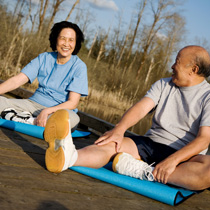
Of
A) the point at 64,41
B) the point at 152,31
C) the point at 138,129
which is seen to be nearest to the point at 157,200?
the point at 64,41

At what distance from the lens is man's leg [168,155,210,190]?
6.45ft

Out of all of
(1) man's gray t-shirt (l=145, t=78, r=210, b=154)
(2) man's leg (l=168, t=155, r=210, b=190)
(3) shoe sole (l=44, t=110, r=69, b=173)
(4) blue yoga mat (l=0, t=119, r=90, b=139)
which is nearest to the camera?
(3) shoe sole (l=44, t=110, r=69, b=173)

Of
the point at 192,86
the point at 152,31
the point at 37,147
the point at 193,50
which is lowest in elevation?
the point at 37,147

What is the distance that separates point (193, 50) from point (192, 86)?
27 centimetres

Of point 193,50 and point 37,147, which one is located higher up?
point 193,50

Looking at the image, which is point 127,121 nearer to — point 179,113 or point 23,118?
point 179,113

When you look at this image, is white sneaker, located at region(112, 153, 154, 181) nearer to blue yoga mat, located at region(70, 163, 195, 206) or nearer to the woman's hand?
blue yoga mat, located at region(70, 163, 195, 206)

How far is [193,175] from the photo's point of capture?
1.98 meters

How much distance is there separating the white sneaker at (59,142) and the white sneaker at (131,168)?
38 centimetres

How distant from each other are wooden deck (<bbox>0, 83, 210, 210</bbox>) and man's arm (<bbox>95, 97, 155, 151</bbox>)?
0.32 meters

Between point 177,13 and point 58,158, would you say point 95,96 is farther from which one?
point 177,13

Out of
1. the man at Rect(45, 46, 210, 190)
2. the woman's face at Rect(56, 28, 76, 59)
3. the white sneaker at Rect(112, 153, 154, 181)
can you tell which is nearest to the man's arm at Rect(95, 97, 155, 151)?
the man at Rect(45, 46, 210, 190)

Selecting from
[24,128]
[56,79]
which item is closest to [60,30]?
[56,79]

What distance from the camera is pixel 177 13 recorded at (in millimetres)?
20609
